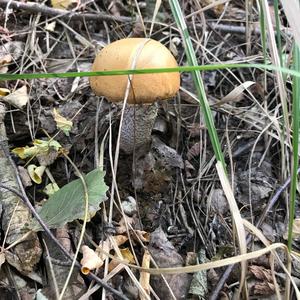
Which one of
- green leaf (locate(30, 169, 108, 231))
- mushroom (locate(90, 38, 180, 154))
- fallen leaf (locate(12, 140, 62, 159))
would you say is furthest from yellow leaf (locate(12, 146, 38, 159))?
mushroom (locate(90, 38, 180, 154))

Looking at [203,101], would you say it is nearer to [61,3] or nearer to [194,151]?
[194,151]

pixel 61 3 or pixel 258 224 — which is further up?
pixel 61 3

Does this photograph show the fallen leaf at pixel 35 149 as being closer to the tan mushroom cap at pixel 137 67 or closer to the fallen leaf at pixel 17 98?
the fallen leaf at pixel 17 98

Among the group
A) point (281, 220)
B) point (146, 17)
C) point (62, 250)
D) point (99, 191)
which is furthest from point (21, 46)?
point (281, 220)

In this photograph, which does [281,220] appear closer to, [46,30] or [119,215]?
[119,215]

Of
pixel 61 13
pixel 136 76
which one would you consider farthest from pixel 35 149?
pixel 61 13

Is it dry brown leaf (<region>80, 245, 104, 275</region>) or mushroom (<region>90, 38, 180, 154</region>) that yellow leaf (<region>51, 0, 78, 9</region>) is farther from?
dry brown leaf (<region>80, 245, 104, 275</region>)
